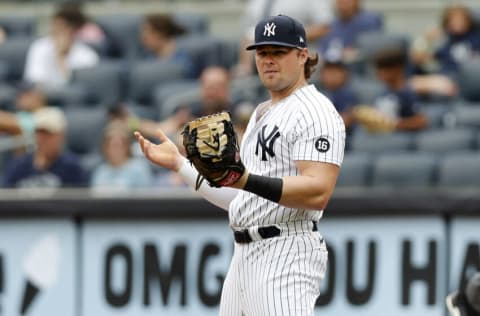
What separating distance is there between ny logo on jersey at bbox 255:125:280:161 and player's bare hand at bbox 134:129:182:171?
49cm

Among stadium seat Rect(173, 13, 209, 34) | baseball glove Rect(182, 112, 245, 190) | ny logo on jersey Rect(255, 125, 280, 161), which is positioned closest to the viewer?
baseball glove Rect(182, 112, 245, 190)

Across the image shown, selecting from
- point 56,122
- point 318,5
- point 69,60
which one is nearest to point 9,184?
point 56,122

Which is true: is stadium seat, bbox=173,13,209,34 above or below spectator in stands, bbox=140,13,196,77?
above

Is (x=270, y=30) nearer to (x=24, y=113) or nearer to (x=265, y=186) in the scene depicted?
(x=265, y=186)

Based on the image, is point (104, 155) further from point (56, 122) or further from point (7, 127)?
point (7, 127)

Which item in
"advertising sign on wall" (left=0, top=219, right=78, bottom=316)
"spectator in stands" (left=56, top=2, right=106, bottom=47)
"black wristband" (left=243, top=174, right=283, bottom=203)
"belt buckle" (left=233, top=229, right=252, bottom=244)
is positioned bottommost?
"advertising sign on wall" (left=0, top=219, right=78, bottom=316)

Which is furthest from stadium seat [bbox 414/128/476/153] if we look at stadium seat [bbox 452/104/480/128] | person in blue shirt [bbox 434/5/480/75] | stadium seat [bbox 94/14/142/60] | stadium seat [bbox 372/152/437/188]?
stadium seat [bbox 94/14/142/60]

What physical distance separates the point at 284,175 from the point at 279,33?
576 mm

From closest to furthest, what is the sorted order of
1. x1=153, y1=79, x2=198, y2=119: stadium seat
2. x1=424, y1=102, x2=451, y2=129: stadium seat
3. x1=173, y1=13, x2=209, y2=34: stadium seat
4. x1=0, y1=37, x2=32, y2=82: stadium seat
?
x1=424, y1=102, x2=451, y2=129: stadium seat → x1=153, y1=79, x2=198, y2=119: stadium seat → x1=0, y1=37, x2=32, y2=82: stadium seat → x1=173, y1=13, x2=209, y2=34: stadium seat

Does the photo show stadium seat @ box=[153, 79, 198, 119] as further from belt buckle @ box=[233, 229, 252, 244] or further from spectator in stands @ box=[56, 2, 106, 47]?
belt buckle @ box=[233, 229, 252, 244]

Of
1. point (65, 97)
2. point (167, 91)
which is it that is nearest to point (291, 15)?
point (167, 91)

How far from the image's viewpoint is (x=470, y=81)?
9.53m

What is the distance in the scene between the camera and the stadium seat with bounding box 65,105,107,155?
9484 mm

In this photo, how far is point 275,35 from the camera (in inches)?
180
